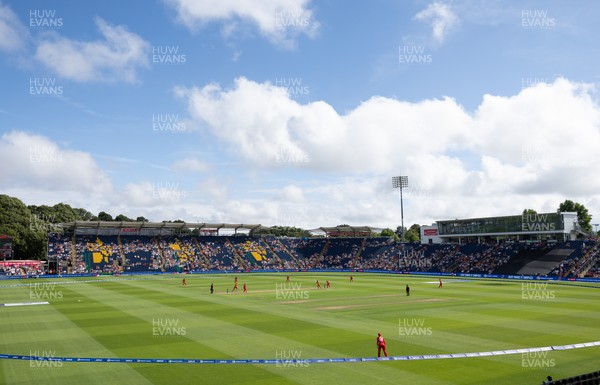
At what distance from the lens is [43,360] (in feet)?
74.3

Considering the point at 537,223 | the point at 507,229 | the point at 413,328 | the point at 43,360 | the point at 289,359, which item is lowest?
the point at 413,328

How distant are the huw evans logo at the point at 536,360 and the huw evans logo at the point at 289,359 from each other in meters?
10.4

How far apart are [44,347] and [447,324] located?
2601cm

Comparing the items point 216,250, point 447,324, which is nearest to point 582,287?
point 447,324

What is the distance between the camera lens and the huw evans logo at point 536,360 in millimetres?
20900

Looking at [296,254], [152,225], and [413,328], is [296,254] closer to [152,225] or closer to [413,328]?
[152,225]

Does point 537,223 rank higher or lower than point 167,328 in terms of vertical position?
higher

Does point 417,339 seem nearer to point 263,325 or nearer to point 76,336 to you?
point 263,325

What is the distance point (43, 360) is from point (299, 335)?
14.2m

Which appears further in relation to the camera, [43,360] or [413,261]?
[413,261]

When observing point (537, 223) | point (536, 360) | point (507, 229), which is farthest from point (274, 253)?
point (536, 360)

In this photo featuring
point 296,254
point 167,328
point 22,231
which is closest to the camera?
point 167,328

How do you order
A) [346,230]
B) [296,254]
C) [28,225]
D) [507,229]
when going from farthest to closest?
1. [28,225]
2. [346,230]
3. [296,254]
4. [507,229]

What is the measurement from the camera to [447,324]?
32.2 m
